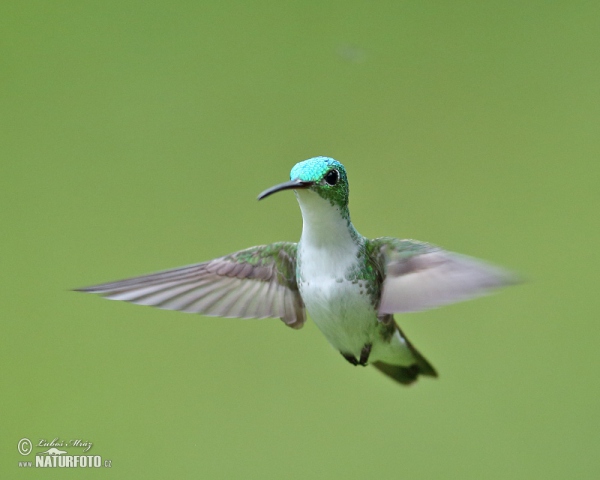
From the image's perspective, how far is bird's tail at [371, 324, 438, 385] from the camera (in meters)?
1.42

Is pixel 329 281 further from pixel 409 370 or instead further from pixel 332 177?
pixel 409 370

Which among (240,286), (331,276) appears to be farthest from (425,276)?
(240,286)

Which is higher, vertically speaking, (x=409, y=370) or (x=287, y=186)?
(x=287, y=186)

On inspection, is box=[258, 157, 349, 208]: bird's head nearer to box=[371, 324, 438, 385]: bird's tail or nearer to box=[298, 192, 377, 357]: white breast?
box=[298, 192, 377, 357]: white breast

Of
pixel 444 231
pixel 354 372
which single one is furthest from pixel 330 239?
pixel 444 231

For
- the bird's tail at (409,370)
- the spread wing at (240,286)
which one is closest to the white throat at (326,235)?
the spread wing at (240,286)

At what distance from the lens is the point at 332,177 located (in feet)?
3.41

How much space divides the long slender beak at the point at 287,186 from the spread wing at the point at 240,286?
28 cm

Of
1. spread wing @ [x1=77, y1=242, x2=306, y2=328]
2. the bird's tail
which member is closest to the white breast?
spread wing @ [x1=77, y1=242, x2=306, y2=328]

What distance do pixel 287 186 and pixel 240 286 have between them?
370 millimetres

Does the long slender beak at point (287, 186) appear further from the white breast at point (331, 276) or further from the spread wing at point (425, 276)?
the spread wing at point (425, 276)

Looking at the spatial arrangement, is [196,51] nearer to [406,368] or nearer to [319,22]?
[319,22]

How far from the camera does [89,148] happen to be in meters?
2.38

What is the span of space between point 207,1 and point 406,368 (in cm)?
151
